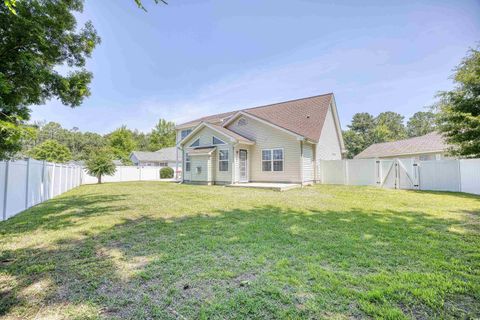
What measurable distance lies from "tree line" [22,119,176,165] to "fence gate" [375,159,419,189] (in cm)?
3233

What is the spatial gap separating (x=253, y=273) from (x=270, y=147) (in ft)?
39.0

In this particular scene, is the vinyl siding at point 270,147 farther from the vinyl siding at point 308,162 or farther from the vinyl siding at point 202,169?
the vinyl siding at point 202,169

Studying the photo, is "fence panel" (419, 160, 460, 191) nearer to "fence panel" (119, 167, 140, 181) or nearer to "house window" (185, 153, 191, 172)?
"house window" (185, 153, 191, 172)

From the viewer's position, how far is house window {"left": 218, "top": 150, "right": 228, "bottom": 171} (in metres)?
14.7

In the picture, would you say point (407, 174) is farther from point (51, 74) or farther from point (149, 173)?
point (149, 173)

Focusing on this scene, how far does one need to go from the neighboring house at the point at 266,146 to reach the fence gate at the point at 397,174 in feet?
12.1

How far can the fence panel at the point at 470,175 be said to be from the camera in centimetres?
1011

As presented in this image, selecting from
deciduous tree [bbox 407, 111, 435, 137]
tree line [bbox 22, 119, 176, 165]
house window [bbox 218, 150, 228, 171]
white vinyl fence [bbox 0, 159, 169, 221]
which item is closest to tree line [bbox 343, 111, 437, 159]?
deciduous tree [bbox 407, 111, 435, 137]

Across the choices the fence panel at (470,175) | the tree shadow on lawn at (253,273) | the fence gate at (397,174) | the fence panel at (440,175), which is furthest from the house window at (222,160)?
the fence panel at (470,175)

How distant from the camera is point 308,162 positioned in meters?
14.0

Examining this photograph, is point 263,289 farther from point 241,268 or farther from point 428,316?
point 428,316

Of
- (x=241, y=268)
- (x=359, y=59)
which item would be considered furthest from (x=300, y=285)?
(x=359, y=59)

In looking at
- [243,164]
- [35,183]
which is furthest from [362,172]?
[35,183]

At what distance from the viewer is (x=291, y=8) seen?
10.3 meters
